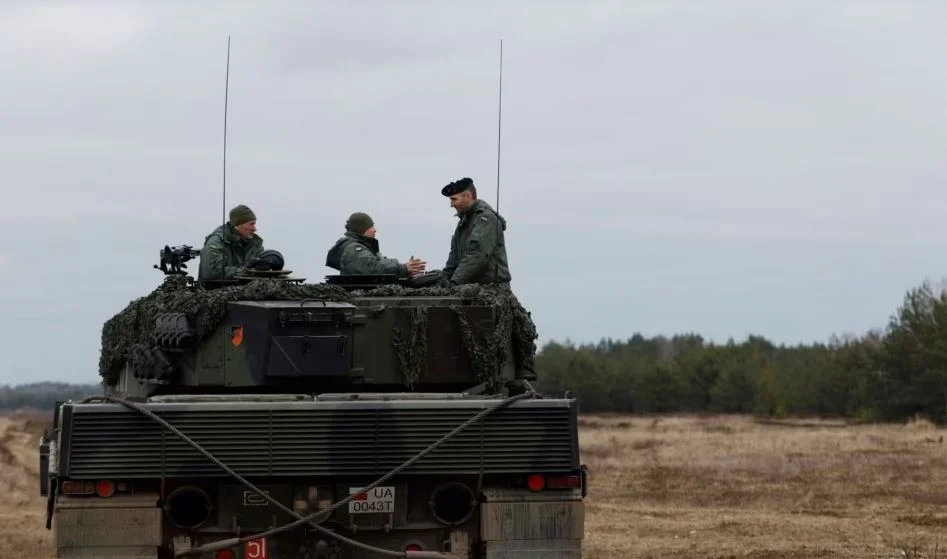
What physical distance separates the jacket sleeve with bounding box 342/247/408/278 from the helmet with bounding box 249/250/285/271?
1.55 ft

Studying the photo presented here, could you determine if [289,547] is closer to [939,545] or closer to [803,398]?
[939,545]

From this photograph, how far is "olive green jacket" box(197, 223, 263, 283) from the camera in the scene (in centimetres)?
1216

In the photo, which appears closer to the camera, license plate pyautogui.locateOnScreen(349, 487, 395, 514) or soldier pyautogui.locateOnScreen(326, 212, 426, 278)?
license plate pyautogui.locateOnScreen(349, 487, 395, 514)

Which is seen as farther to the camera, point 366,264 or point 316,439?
point 366,264

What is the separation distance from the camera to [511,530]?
9.76m

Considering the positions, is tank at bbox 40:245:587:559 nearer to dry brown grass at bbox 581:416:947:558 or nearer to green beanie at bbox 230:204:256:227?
green beanie at bbox 230:204:256:227

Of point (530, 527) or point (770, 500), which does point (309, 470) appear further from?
point (770, 500)

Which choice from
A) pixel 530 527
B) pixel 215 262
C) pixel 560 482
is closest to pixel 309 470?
pixel 530 527

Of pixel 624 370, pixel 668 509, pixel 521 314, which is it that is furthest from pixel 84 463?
pixel 624 370

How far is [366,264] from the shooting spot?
12477 millimetres

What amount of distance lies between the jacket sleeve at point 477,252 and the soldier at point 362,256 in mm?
479

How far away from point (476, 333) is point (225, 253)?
7.93ft

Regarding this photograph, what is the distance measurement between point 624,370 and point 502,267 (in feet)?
266

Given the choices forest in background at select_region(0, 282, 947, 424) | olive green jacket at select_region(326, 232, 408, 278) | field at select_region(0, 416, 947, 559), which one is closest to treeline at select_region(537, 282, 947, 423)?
forest in background at select_region(0, 282, 947, 424)
